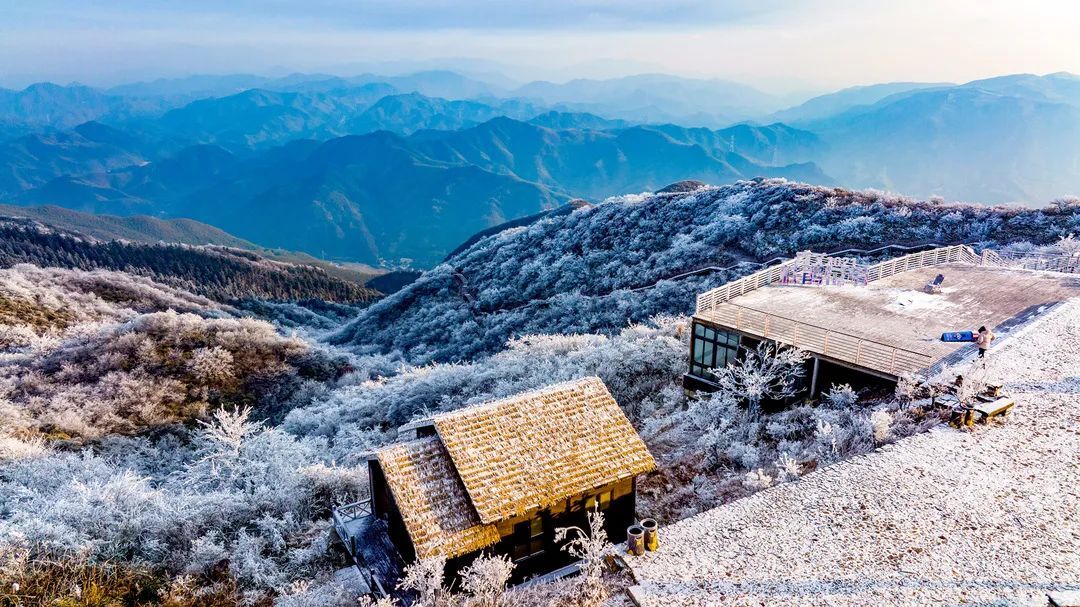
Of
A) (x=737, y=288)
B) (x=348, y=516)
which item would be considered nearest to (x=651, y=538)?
(x=348, y=516)

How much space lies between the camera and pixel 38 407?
29156 mm

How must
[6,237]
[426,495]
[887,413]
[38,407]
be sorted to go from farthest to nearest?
1. [6,237]
2. [38,407]
3. [887,413]
4. [426,495]

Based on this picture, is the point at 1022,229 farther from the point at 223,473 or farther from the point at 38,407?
the point at 38,407

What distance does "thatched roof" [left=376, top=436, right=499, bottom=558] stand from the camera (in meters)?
12.3

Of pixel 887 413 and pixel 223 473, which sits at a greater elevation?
pixel 887 413

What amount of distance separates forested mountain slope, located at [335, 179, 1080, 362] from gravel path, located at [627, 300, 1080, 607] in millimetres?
30489

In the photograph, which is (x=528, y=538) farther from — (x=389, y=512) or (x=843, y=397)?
(x=843, y=397)

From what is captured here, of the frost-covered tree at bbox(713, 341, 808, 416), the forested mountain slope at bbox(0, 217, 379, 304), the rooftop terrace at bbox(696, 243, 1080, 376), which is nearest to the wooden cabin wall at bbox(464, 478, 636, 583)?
the frost-covered tree at bbox(713, 341, 808, 416)

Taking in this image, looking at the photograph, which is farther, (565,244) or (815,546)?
(565,244)

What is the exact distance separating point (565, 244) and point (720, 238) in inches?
756

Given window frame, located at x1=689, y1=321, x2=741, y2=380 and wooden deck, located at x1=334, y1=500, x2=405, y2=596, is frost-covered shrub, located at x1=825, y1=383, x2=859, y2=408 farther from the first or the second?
wooden deck, located at x1=334, y1=500, x2=405, y2=596

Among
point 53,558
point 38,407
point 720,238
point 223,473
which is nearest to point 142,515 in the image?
point 53,558

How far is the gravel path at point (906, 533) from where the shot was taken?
396 inches

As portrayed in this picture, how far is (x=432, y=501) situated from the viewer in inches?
510
